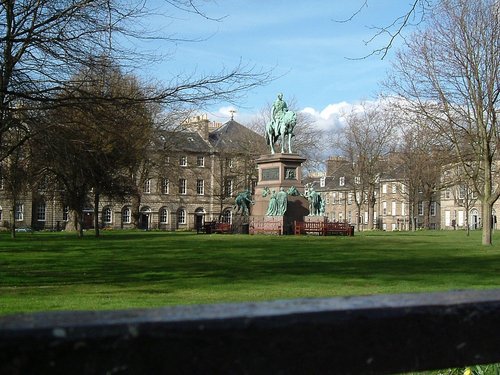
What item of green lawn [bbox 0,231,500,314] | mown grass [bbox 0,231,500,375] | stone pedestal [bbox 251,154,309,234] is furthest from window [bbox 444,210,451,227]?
green lawn [bbox 0,231,500,314]

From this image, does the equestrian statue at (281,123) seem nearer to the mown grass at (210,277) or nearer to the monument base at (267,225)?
the monument base at (267,225)

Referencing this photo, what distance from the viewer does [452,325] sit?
192 centimetres

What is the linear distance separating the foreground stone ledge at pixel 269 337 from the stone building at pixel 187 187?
5833cm

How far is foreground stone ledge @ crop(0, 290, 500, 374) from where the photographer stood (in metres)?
1.48

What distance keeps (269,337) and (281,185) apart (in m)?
41.3

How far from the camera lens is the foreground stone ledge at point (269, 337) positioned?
1.48 meters

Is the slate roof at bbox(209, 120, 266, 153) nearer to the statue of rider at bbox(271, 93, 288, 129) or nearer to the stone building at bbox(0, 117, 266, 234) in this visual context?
the stone building at bbox(0, 117, 266, 234)

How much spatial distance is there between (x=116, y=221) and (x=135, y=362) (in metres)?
84.5

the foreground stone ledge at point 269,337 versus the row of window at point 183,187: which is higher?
the row of window at point 183,187

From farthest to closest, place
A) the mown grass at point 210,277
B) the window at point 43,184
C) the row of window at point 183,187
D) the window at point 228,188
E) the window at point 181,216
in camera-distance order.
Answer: the window at point 181,216, the row of window at point 183,187, the window at point 228,188, the window at point 43,184, the mown grass at point 210,277

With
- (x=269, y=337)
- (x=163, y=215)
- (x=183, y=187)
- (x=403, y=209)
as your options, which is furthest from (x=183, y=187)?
(x=269, y=337)

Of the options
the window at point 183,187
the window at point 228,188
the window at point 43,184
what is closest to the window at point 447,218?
the window at point 228,188

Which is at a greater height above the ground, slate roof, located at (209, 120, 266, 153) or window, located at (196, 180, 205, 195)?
slate roof, located at (209, 120, 266, 153)

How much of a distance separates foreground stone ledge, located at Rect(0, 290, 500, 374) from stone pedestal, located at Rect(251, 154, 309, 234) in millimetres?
39533
